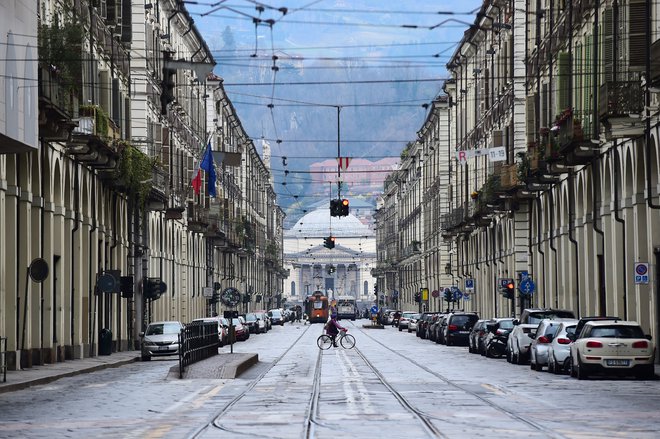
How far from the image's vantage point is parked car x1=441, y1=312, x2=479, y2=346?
69.3m

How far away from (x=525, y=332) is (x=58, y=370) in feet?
44.6

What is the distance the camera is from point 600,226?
4984 cm

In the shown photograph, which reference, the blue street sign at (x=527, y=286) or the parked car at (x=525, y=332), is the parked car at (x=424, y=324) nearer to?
the blue street sign at (x=527, y=286)

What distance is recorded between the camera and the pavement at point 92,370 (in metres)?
34.4

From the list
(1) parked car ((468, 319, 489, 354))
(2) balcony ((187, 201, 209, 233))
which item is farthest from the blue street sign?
(2) balcony ((187, 201, 209, 233))

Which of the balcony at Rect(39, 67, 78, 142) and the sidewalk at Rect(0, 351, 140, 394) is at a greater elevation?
the balcony at Rect(39, 67, 78, 142)

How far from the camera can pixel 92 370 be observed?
144 feet

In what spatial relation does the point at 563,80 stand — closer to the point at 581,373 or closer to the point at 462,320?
the point at 462,320

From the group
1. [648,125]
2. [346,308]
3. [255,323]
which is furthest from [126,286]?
[346,308]

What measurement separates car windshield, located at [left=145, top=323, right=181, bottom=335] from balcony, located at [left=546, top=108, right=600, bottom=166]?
15350 millimetres

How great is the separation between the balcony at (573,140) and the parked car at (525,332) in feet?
17.2

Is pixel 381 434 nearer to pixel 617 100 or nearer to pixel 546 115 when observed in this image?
pixel 617 100

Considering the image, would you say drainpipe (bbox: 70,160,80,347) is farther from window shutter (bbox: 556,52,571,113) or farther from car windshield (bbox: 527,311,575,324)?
window shutter (bbox: 556,52,571,113)

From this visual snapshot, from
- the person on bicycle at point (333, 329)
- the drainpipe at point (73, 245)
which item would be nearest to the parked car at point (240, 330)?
the person on bicycle at point (333, 329)
